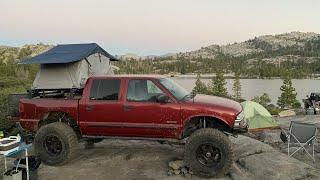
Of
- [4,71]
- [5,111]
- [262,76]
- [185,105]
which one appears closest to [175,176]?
[185,105]

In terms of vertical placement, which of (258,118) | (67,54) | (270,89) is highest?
(67,54)

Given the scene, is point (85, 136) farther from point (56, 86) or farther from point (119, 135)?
point (56, 86)

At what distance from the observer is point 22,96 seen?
9023mm

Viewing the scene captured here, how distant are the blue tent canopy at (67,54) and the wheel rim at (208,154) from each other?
3.96 metres

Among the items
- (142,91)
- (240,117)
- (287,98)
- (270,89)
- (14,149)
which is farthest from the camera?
(270,89)

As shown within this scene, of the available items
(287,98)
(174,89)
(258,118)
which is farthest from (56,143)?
(287,98)

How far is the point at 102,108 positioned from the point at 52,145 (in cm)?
→ 143

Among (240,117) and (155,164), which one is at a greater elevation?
(240,117)

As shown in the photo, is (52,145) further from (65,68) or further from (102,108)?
(65,68)

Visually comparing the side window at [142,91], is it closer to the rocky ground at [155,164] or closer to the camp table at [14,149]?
the rocky ground at [155,164]

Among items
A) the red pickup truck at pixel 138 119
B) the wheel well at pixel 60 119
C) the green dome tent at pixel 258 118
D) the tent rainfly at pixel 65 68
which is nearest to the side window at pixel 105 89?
the red pickup truck at pixel 138 119

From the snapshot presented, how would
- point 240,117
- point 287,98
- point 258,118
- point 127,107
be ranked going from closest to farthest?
1. point 240,117
2. point 127,107
3. point 258,118
4. point 287,98

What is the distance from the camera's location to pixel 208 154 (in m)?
7.53

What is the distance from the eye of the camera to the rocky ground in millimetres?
7375
